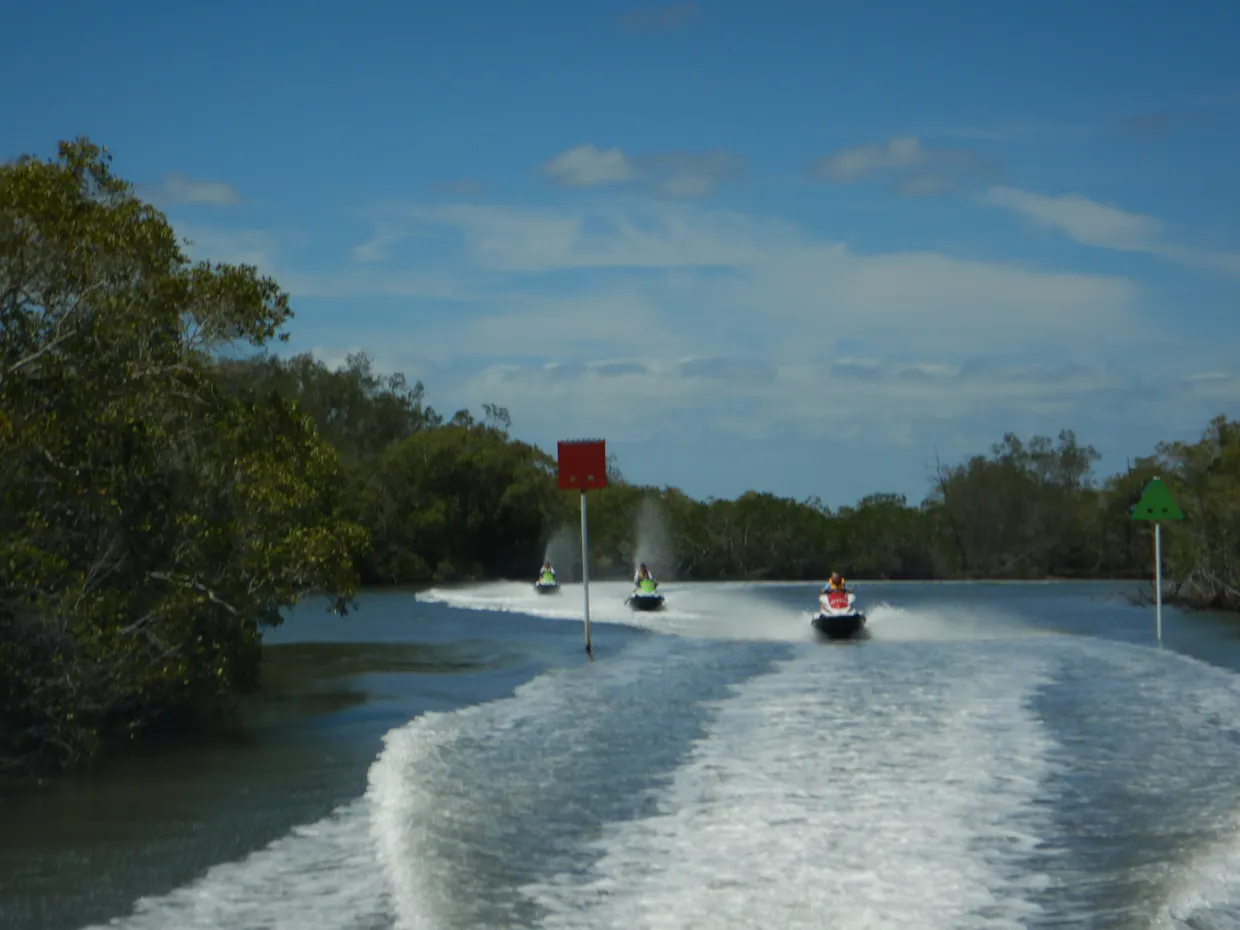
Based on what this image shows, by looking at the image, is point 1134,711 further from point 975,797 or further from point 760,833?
point 760,833

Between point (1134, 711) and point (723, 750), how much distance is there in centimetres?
610

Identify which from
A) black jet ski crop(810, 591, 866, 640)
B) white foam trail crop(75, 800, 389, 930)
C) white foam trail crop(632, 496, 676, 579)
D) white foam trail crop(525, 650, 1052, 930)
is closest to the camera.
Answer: white foam trail crop(75, 800, 389, 930)

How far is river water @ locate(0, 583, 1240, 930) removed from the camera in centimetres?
915

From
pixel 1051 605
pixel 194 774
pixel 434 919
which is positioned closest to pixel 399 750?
pixel 194 774

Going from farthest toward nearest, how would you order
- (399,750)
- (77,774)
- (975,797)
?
(399,750), (77,774), (975,797)

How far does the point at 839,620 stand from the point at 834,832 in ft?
77.8

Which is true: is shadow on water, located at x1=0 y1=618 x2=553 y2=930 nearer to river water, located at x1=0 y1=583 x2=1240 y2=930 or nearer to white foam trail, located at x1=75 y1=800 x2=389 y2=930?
river water, located at x1=0 y1=583 x2=1240 y2=930

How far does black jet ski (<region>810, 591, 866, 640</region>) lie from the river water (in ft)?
29.6

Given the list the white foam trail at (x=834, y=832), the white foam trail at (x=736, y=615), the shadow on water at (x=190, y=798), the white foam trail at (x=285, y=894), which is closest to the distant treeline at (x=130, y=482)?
the shadow on water at (x=190, y=798)

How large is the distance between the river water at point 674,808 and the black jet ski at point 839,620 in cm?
902

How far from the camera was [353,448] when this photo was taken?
9912 centimetres

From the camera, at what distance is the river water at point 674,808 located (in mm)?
9148

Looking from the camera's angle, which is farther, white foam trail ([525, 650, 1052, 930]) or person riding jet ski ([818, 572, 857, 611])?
person riding jet ski ([818, 572, 857, 611])

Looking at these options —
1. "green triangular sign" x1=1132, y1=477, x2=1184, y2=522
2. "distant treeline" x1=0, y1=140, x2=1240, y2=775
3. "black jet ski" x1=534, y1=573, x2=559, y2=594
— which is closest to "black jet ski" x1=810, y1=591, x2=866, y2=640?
"green triangular sign" x1=1132, y1=477, x2=1184, y2=522
